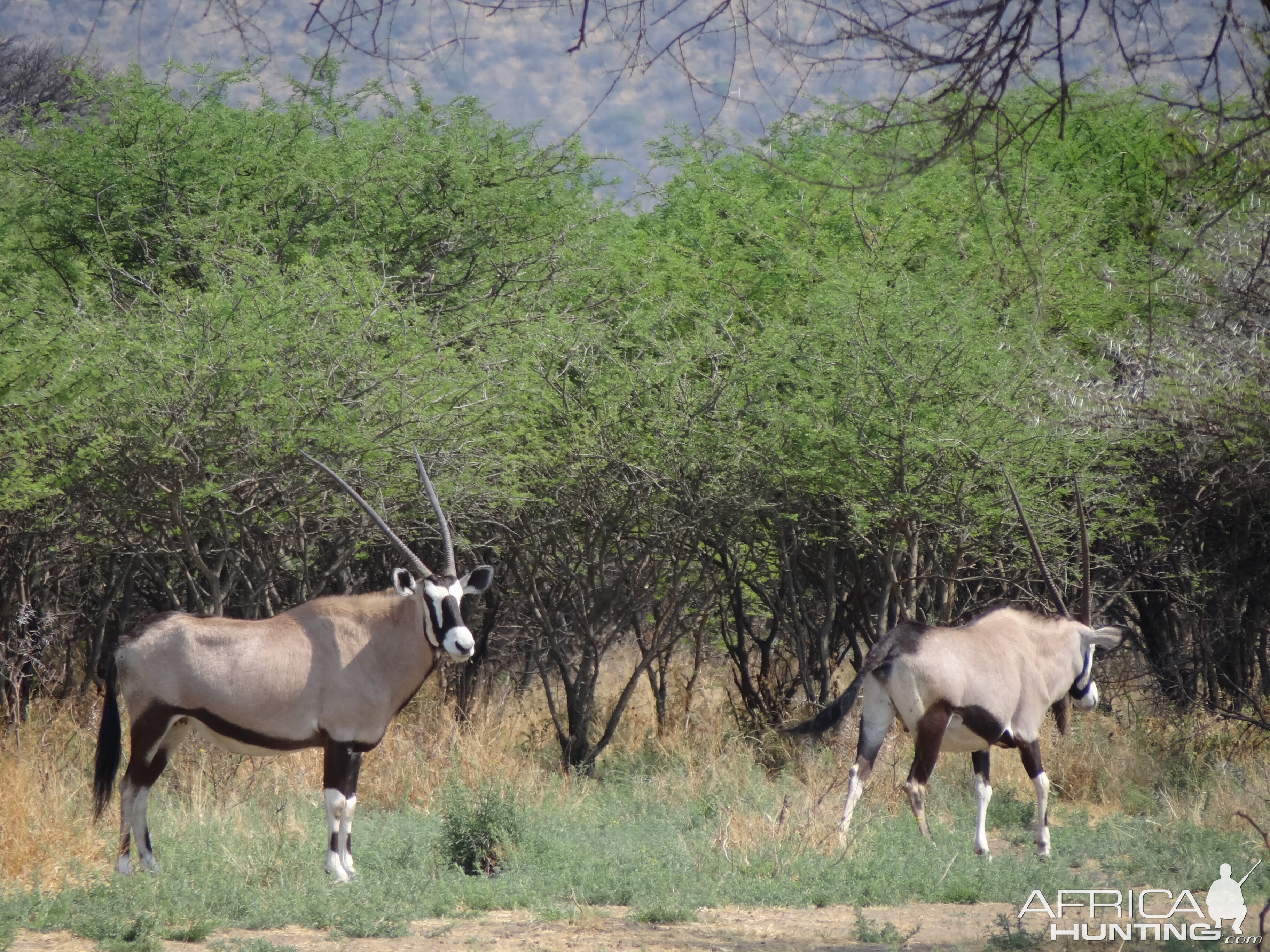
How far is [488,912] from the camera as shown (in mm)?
6406

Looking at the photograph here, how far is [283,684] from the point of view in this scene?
7.00 metres

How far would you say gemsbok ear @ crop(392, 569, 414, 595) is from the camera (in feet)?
23.9

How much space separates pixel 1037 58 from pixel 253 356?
19.1ft

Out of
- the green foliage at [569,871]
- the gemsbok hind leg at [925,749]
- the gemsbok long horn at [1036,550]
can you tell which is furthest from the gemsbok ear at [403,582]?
the gemsbok long horn at [1036,550]

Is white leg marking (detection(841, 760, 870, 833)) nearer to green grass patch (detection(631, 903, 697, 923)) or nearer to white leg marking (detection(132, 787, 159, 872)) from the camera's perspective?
green grass patch (detection(631, 903, 697, 923))

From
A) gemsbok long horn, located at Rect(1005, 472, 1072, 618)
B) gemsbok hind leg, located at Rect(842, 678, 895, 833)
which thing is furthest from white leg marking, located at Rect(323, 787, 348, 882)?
gemsbok long horn, located at Rect(1005, 472, 1072, 618)

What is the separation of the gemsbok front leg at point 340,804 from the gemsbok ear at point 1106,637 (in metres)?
5.19

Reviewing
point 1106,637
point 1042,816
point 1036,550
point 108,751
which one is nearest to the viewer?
point 108,751

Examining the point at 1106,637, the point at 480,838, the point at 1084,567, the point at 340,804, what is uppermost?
the point at 1084,567

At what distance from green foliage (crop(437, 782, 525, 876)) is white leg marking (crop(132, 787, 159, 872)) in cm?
158

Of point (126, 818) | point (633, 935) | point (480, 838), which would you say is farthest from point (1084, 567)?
point (126, 818)

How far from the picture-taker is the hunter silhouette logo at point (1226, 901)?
20.3 ft

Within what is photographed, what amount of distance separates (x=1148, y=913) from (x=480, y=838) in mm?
3571

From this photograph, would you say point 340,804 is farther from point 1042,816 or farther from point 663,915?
point 1042,816
